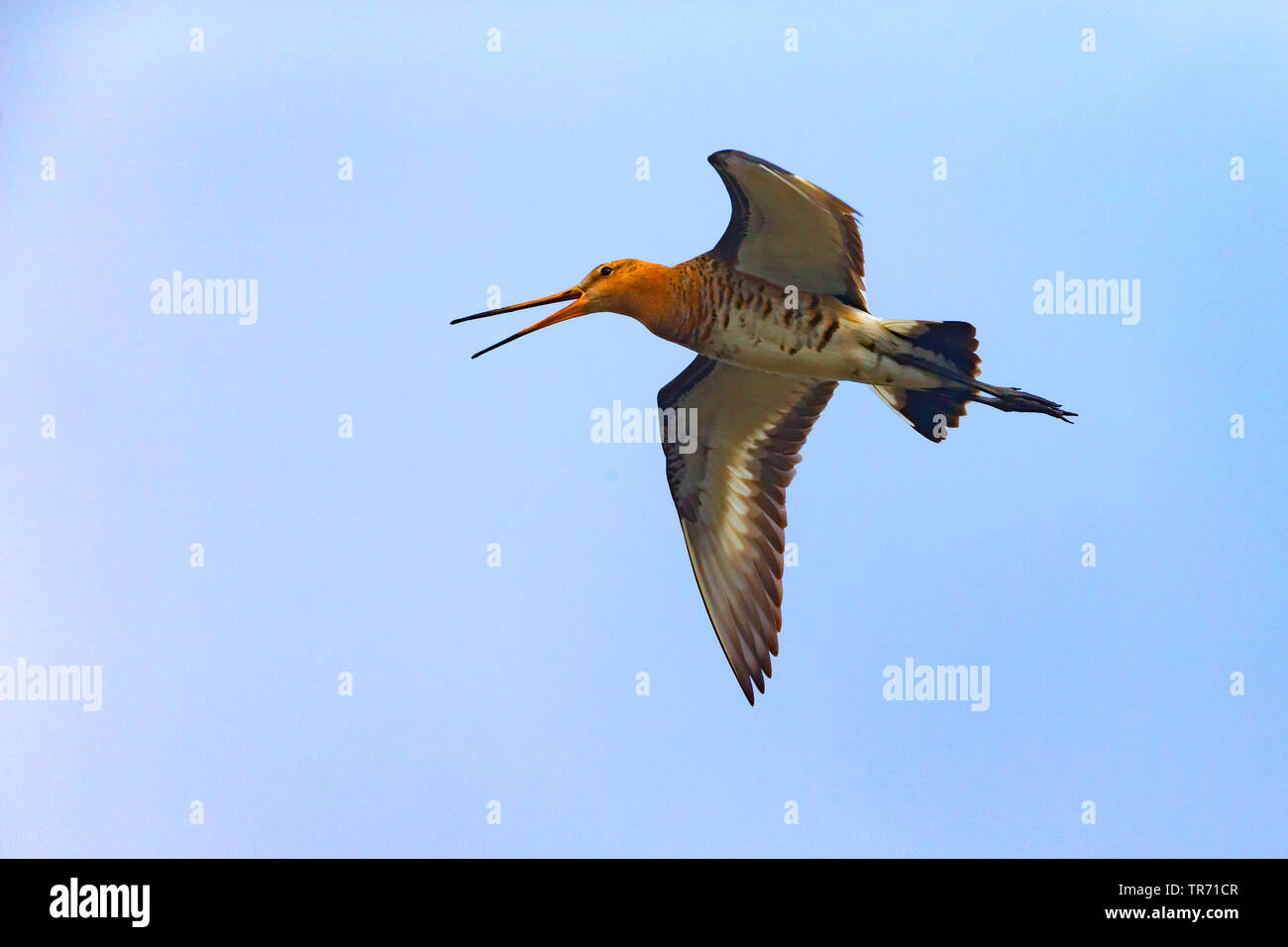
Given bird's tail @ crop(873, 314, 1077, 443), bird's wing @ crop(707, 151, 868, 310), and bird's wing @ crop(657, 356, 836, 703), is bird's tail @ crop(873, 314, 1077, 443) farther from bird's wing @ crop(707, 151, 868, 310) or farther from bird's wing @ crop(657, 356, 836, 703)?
bird's wing @ crop(657, 356, 836, 703)

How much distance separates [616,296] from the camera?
8180 millimetres

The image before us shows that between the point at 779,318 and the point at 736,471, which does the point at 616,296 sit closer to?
the point at 779,318

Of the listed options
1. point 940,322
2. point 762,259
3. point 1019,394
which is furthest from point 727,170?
point 1019,394

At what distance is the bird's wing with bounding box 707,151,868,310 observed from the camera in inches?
307

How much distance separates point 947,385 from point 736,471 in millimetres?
1502

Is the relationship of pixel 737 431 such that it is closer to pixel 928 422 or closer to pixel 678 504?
pixel 678 504

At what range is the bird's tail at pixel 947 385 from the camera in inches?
322

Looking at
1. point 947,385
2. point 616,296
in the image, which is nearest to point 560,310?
point 616,296

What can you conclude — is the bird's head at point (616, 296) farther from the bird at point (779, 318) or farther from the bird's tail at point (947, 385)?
the bird's tail at point (947, 385)

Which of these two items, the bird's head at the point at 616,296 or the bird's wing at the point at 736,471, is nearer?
the bird's head at the point at 616,296

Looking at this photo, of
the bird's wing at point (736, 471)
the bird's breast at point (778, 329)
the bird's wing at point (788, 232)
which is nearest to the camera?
the bird's wing at point (788, 232)

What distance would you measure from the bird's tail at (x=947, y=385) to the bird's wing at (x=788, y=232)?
1.32 ft

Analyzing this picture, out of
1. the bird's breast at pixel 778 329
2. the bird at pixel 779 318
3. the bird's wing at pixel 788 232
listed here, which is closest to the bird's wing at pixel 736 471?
the bird at pixel 779 318

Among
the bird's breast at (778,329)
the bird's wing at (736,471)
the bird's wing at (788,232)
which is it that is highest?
the bird's wing at (788,232)
